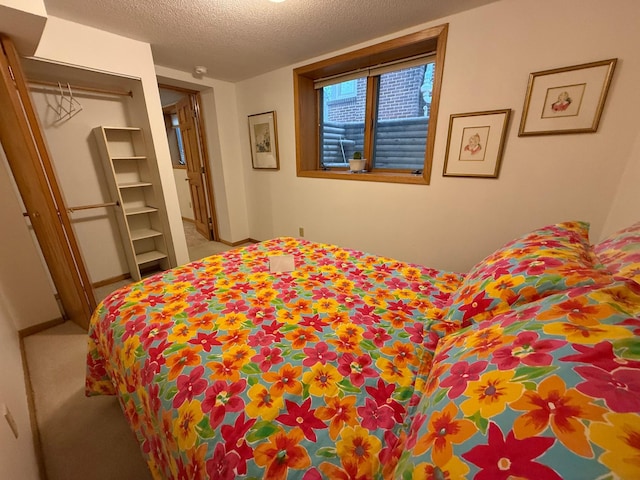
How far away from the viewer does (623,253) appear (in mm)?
829

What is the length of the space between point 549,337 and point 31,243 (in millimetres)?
3182

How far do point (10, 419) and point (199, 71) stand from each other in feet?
11.0

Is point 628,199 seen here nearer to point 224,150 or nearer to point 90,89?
point 224,150

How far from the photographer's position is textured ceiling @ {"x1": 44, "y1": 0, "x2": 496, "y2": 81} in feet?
5.86

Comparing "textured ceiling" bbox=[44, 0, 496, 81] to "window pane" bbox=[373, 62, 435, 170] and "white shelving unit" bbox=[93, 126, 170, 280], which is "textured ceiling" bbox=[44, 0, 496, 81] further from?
"white shelving unit" bbox=[93, 126, 170, 280]

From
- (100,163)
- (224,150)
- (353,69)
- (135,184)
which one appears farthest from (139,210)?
(353,69)

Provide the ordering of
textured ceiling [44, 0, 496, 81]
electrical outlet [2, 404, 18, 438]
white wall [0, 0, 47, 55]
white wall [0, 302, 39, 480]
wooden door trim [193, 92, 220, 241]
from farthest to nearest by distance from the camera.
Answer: wooden door trim [193, 92, 220, 241] < textured ceiling [44, 0, 496, 81] < white wall [0, 0, 47, 55] < electrical outlet [2, 404, 18, 438] < white wall [0, 302, 39, 480]

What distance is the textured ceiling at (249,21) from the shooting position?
1.79m

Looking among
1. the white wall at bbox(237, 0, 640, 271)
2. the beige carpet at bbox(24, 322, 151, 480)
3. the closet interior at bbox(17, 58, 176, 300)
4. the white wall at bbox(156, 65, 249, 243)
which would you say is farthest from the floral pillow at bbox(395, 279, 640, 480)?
the white wall at bbox(156, 65, 249, 243)

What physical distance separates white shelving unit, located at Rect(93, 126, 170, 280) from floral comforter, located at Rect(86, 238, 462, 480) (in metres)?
1.81

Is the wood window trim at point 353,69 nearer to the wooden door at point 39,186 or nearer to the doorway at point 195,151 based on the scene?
the doorway at point 195,151

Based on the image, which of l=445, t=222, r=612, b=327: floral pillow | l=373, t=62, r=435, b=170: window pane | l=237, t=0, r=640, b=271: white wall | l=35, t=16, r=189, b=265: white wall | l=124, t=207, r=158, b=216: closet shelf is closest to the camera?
l=445, t=222, r=612, b=327: floral pillow

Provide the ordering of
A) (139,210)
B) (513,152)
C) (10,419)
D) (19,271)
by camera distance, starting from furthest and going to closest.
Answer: (139,210), (19,271), (513,152), (10,419)

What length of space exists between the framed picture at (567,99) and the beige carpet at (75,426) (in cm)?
306
